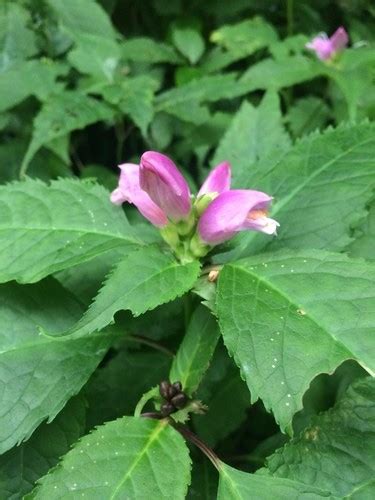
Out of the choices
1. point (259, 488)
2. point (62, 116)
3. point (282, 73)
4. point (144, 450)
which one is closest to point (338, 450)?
point (259, 488)

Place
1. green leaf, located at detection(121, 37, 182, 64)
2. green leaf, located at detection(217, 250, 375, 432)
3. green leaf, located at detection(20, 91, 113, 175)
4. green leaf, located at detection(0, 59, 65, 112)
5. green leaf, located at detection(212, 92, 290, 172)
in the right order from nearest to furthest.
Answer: green leaf, located at detection(217, 250, 375, 432) < green leaf, located at detection(212, 92, 290, 172) < green leaf, located at detection(20, 91, 113, 175) < green leaf, located at detection(0, 59, 65, 112) < green leaf, located at detection(121, 37, 182, 64)

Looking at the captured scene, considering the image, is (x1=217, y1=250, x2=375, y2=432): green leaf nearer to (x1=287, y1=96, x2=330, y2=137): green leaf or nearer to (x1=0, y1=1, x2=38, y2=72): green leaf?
(x1=287, y1=96, x2=330, y2=137): green leaf

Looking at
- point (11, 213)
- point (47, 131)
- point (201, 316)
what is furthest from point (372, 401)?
point (47, 131)

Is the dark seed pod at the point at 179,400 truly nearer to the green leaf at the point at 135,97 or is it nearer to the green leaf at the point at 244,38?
the green leaf at the point at 135,97

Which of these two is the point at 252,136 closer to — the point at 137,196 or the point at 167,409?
the point at 137,196

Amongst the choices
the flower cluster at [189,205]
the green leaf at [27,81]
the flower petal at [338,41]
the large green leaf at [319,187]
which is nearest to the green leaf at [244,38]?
the flower petal at [338,41]

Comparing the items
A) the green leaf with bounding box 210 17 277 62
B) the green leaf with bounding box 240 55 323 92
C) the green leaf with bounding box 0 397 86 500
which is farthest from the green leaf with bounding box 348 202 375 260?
the green leaf with bounding box 210 17 277 62
